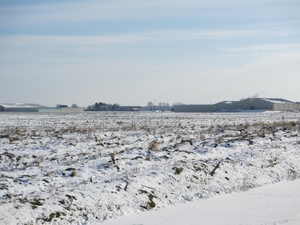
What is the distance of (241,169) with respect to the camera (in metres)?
12.7

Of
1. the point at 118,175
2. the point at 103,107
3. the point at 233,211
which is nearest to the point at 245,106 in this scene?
the point at 103,107

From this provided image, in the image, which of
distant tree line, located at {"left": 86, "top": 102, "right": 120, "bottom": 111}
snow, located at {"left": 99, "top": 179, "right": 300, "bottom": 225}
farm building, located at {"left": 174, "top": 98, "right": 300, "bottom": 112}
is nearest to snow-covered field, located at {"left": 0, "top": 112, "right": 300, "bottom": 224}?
snow, located at {"left": 99, "top": 179, "right": 300, "bottom": 225}

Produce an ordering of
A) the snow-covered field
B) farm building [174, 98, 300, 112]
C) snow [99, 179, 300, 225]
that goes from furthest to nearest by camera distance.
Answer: farm building [174, 98, 300, 112], snow [99, 179, 300, 225], the snow-covered field

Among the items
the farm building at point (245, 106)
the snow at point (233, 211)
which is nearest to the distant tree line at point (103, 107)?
the farm building at point (245, 106)

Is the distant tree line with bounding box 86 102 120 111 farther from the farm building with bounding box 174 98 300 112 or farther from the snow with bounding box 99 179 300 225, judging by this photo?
the snow with bounding box 99 179 300 225

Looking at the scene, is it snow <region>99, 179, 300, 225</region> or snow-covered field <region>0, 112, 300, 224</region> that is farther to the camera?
snow <region>99, 179, 300, 225</region>

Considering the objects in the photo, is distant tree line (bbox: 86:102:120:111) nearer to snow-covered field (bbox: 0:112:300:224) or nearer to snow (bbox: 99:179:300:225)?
snow-covered field (bbox: 0:112:300:224)

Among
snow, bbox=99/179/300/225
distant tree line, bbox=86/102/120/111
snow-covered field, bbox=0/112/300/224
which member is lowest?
snow, bbox=99/179/300/225

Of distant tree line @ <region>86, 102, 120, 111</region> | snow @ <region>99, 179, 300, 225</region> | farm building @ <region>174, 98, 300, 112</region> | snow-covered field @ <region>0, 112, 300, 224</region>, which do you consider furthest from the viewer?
distant tree line @ <region>86, 102, 120, 111</region>

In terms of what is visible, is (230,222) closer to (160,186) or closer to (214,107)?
(160,186)

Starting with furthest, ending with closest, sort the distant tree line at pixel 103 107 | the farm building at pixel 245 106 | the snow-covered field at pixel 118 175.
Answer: the distant tree line at pixel 103 107
the farm building at pixel 245 106
the snow-covered field at pixel 118 175

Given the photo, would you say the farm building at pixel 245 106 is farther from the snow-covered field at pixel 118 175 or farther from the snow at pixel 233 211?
the snow at pixel 233 211

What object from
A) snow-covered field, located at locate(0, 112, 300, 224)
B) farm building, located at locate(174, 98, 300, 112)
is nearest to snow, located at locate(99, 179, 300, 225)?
snow-covered field, located at locate(0, 112, 300, 224)

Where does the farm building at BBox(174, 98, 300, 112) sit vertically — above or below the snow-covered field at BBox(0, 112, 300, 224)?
above
